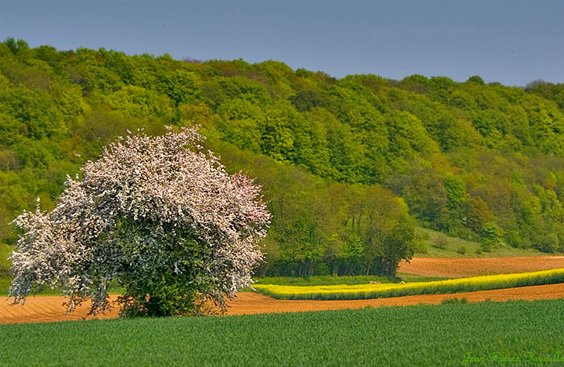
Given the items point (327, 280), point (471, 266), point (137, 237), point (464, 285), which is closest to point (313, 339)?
point (137, 237)

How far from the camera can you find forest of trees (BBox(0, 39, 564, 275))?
110 metres

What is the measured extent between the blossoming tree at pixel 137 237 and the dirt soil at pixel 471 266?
217 ft

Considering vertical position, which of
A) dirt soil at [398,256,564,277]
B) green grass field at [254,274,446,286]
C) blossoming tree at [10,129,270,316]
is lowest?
green grass field at [254,274,446,286]

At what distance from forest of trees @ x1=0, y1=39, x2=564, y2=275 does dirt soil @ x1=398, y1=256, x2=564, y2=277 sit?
461 centimetres

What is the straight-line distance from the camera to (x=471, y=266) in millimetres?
117688

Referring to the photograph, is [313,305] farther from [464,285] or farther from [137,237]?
[137,237]

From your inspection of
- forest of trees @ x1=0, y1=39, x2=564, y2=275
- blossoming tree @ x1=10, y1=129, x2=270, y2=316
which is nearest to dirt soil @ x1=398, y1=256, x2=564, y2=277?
forest of trees @ x1=0, y1=39, x2=564, y2=275

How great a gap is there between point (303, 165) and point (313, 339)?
128 meters

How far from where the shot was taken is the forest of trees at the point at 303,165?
11031 centimetres

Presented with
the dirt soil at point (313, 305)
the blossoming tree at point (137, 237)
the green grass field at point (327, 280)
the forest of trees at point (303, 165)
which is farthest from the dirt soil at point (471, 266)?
the blossoming tree at point (137, 237)

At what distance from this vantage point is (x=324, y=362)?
25.4 meters

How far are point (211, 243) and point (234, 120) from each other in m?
130

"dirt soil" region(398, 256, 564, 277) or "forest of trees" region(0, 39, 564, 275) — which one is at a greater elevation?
"forest of trees" region(0, 39, 564, 275)

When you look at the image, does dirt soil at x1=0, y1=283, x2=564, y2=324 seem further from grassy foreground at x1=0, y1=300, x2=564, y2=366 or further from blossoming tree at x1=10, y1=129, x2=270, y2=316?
grassy foreground at x1=0, y1=300, x2=564, y2=366
